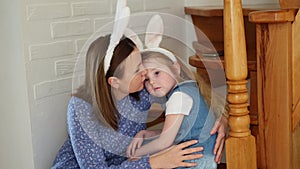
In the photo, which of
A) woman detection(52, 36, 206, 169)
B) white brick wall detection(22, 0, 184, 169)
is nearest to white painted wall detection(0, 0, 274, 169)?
white brick wall detection(22, 0, 184, 169)

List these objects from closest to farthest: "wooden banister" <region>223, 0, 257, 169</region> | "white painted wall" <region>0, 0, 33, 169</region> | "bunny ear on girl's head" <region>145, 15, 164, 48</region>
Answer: "wooden banister" <region>223, 0, 257, 169</region>, "bunny ear on girl's head" <region>145, 15, 164, 48</region>, "white painted wall" <region>0, 0, 33, 169</region>

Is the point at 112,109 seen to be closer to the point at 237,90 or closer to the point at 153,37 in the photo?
the point at 153,37

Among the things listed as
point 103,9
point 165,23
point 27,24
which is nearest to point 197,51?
point 165,23

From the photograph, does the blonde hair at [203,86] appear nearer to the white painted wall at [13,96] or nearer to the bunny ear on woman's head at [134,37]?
the bunny ear on woman's head at [134,37]

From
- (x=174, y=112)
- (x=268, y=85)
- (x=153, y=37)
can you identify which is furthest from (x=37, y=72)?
(x=268, y=85)

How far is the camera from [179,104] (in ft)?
5.05

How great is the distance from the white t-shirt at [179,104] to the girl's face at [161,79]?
1.4 inches

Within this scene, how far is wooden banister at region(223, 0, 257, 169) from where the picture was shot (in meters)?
1.52

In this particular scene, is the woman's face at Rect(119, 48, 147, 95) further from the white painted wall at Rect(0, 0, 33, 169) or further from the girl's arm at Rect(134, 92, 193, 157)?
the white painted wall at Rect(0, 0, 33, 169)

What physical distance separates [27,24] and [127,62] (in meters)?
0.45

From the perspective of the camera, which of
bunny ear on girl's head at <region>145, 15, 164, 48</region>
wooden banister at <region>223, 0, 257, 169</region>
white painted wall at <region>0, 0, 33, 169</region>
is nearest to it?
wooden banister at <region>223, 0, 257, 169</region>

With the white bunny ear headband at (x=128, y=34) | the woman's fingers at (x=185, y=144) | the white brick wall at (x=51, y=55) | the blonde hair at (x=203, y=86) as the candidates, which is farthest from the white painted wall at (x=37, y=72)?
the woman's fingers at (x=185, y=144)

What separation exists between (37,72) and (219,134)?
0.70 meters

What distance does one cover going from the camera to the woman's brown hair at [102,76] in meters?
1.55
